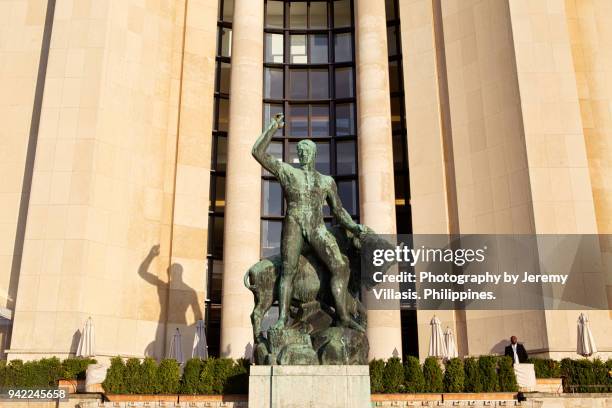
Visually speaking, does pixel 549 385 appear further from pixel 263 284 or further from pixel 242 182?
pixel 242 182

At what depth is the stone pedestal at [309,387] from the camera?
1043 centimetres

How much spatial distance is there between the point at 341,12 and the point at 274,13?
11.8 feet

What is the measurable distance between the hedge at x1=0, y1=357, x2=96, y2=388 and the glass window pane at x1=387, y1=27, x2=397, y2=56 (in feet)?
69.8

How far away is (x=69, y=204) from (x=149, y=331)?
5658 mm

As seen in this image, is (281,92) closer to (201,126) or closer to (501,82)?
(201,126)

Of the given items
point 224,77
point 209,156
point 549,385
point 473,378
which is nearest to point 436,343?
point 549,385

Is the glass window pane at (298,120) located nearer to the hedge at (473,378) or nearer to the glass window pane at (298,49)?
the glass window pane at (298,49)

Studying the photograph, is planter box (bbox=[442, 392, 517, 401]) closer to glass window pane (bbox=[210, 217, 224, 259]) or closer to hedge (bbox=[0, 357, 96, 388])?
hedge (bbox=[0, 357, 96, 388])

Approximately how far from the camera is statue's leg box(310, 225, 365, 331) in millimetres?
11430

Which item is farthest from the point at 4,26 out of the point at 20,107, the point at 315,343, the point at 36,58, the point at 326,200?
the point at 315,343

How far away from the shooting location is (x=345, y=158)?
30750mm

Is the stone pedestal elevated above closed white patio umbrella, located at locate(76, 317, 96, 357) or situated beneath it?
situated beneath

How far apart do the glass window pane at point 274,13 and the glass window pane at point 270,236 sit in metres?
11.0

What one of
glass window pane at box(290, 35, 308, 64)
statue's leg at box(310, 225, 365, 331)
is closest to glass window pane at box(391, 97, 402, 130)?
glass window pane at box(290, 35, 308, 64)
